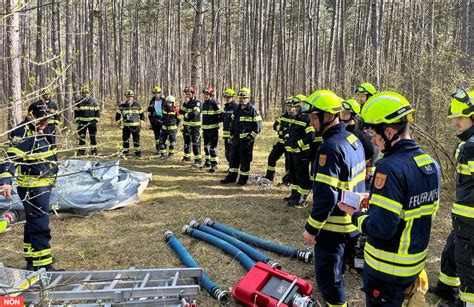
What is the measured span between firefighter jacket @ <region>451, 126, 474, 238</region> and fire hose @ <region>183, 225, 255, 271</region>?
2574mm

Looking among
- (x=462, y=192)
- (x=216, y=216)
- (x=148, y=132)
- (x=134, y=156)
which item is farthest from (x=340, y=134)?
(x=148, y=132)

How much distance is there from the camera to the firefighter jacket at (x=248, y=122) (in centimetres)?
904

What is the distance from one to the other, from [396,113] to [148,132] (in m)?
16.1

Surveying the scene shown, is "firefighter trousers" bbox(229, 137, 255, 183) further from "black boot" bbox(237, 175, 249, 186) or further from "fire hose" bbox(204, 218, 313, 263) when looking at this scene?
"fire hose" bbox(204, 218, 313, 263)

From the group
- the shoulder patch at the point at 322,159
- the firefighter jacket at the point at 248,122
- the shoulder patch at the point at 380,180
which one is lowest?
the shoulder patch at the point at 380,180

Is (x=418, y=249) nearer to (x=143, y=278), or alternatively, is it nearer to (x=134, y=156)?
(x=143, y=278)

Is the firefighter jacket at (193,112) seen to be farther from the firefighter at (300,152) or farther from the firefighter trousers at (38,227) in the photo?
the firefighter trousers at (38,227)

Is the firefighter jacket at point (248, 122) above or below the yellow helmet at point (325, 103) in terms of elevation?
below

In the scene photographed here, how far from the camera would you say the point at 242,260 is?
5.16m

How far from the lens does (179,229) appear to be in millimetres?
6500

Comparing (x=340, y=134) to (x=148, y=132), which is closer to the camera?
(x=340, y=134)

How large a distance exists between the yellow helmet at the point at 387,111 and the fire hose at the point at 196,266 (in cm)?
263

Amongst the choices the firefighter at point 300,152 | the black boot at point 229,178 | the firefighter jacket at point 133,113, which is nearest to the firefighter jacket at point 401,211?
the firefighter at point 300,152

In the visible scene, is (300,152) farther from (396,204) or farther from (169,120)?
(169,120)
